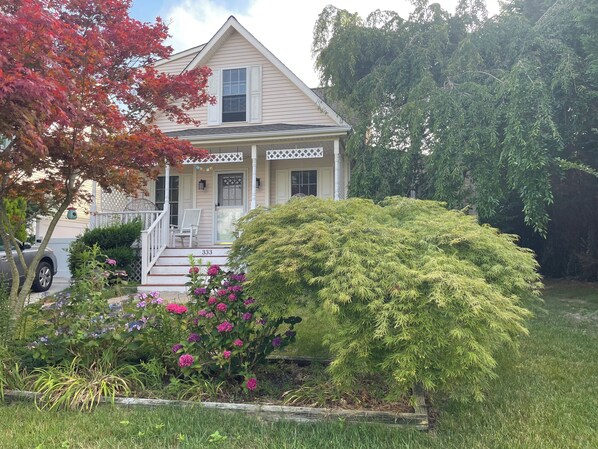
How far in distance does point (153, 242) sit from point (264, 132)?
3828 millimetres

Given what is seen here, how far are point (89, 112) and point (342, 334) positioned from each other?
3.42 metres

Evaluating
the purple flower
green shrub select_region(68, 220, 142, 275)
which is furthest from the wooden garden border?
green shrub select_region(68, 220, 142, 275)

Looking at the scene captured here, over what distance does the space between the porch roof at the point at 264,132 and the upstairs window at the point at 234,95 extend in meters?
0.52

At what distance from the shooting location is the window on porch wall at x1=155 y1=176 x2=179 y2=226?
40.6 feet

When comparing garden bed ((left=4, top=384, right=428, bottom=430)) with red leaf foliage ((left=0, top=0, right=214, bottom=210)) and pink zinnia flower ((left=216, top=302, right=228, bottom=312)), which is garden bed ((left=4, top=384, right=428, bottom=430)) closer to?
pink zinnia flower ((left=216, top=302, right=228, bottom=312))

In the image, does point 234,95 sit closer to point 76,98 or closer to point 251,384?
point 76,98

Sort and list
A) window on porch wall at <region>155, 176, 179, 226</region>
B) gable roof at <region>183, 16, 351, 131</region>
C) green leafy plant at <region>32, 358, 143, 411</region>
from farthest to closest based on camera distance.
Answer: window on porch wall at <region>155, 176, 179, 226</region>, gable roof at <region>183, 16, 351, 131</region>, green leafy plant at <region>32, 358, 143, 411</region>

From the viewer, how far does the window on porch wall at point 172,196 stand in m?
12.4

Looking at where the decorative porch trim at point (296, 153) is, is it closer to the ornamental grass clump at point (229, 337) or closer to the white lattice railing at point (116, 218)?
the white lattice railing at point (116, 218)

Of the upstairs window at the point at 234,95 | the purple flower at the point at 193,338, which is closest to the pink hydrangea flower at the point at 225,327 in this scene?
the purple flower at the point at 193,338

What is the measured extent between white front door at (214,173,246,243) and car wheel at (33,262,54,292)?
13.5 feet

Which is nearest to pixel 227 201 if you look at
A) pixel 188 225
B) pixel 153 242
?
pixel 188 225

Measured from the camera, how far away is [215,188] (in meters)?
12.0

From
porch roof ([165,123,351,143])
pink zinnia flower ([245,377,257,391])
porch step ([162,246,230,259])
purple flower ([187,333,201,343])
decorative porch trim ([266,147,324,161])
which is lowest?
pink zinnia flower ([245,377,257,391])
